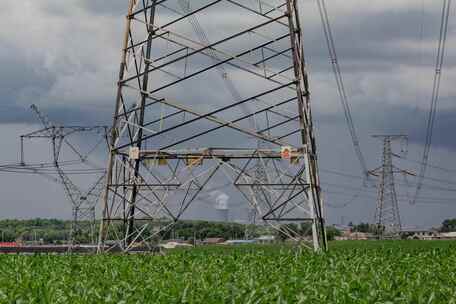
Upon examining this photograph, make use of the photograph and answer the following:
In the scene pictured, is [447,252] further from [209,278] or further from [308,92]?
[209,278]

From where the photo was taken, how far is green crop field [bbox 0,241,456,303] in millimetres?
17031

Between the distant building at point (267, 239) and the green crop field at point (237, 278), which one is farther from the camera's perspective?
the distant building at point (267, 239)

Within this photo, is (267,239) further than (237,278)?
Yes

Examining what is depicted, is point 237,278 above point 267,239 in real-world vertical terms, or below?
below

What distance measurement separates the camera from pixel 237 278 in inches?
845

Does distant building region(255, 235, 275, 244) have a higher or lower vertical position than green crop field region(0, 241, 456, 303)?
higher

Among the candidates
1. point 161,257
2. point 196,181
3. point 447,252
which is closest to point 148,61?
point 196,181

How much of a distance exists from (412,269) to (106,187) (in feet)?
58.5

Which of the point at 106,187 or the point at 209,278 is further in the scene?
the point at 106,187

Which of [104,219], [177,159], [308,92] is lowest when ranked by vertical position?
[104,219]

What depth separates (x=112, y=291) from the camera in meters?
18.3

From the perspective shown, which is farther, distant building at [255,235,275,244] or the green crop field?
distant building at [255,235,275,244]

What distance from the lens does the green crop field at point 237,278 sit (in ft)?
55.9

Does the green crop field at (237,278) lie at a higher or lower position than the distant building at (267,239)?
lower
